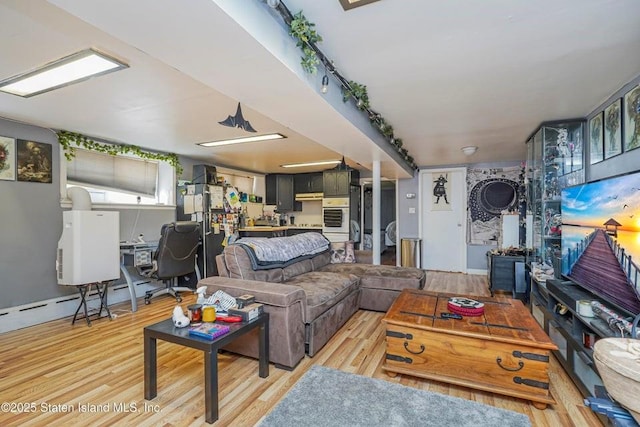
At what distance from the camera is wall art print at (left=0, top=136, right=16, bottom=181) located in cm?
324

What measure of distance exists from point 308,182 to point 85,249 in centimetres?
457

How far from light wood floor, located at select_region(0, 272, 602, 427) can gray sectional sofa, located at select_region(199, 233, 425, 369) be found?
147 millimetres

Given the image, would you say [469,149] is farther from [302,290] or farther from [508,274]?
[302,290]

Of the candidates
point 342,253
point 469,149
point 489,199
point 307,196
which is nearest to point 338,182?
point 307,196

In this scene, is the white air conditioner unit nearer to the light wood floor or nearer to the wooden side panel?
the light wood floor

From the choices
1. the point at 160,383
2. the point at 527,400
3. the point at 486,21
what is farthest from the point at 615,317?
the point at 160,383

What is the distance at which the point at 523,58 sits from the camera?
202 cm

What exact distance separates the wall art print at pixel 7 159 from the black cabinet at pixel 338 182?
15.5 feet

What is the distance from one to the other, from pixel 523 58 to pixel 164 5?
6.88ft

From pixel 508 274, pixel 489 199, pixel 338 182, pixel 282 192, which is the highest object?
pixel 338 182

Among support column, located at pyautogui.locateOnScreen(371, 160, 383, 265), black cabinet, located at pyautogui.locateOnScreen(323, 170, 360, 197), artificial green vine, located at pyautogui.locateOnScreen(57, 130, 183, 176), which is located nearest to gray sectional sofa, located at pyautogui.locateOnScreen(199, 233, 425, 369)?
support column, located at pyautogui.locateOnScreen(371, 160, 383, 265)

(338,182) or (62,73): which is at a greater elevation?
(62,73)

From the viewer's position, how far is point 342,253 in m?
4.40

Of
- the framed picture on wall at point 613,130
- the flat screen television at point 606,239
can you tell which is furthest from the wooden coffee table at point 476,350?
the framed picture on wall at point 613,130
